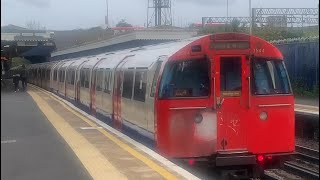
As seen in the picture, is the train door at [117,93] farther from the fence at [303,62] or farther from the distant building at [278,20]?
the distant building at [278,20]

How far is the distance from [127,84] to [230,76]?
421 centimetres

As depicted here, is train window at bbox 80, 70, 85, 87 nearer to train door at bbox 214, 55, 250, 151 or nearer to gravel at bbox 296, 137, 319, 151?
gravel at bbox 296, 137, 319, 151

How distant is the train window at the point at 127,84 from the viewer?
1194 cm

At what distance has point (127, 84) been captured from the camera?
12.4m

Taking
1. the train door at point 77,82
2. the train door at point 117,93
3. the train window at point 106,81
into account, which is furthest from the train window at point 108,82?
the train door at point 77,82

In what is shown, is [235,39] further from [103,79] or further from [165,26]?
[165,26]

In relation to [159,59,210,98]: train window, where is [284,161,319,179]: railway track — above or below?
below

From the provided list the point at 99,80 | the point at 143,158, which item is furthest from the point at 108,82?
the point at 143,158

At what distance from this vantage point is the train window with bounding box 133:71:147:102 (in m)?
10.4

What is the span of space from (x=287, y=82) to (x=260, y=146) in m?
1.14

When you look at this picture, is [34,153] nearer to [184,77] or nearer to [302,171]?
[184,77]

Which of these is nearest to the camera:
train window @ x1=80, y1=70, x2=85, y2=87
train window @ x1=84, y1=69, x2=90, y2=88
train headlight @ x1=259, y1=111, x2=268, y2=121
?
train headlight @ x1=259, y1=111, x2=268, y2=121

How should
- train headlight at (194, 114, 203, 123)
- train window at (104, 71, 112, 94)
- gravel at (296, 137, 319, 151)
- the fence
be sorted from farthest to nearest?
train window at (104, 71, 112, 94)
gravel at (296, 137, 319, 151)
the fence
train headlight at (194, 114, 203, 123)

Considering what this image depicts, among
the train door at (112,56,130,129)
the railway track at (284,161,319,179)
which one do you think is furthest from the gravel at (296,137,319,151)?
the train door at (112,56,130,129)
